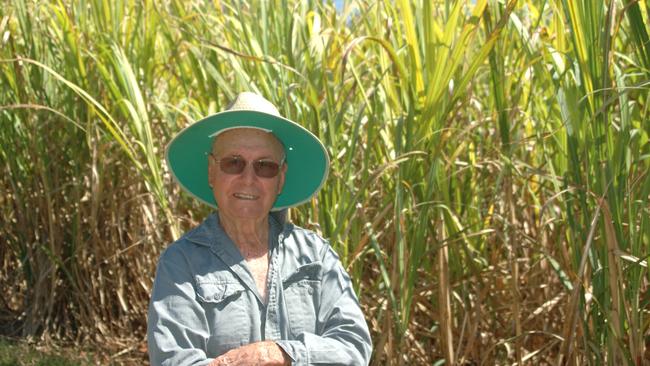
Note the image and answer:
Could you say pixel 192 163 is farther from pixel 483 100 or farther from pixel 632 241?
pixel 483 100

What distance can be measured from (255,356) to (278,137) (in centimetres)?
58

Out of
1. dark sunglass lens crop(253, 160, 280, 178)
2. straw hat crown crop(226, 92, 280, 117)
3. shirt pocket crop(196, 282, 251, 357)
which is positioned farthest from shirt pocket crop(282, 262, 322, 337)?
straw hat crown crop(226, 92, 280, 117)

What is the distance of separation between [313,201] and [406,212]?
0.96ft

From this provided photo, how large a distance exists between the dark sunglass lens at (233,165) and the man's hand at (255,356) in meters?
0.42

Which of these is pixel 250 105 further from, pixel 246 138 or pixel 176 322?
pixel 176 322

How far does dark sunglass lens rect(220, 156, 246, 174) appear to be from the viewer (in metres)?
2.51

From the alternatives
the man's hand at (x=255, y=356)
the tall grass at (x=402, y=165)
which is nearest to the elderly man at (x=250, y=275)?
the man's hand at (x=255, y=356)

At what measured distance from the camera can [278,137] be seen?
2.62m

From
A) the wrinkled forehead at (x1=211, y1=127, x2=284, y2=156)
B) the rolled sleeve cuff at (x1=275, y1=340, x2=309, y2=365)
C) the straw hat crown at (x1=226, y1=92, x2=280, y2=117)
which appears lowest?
the rolled sleeve cuff at (x1=275, y1=340, x2=309, y2=365)

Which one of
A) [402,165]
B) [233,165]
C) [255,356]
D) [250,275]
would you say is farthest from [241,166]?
[402,165]

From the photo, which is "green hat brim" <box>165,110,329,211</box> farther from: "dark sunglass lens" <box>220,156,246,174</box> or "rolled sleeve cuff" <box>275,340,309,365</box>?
"rolled sleeve cuff" <box>275,340,309,365</box>

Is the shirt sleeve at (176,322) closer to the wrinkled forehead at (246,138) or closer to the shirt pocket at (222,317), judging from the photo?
the shirt pocket at (222,317)

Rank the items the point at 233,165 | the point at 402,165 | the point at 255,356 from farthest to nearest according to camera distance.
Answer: the point at 402,165 < the point at 233,165 < the point at 255,356

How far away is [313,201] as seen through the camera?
3.44 meters
